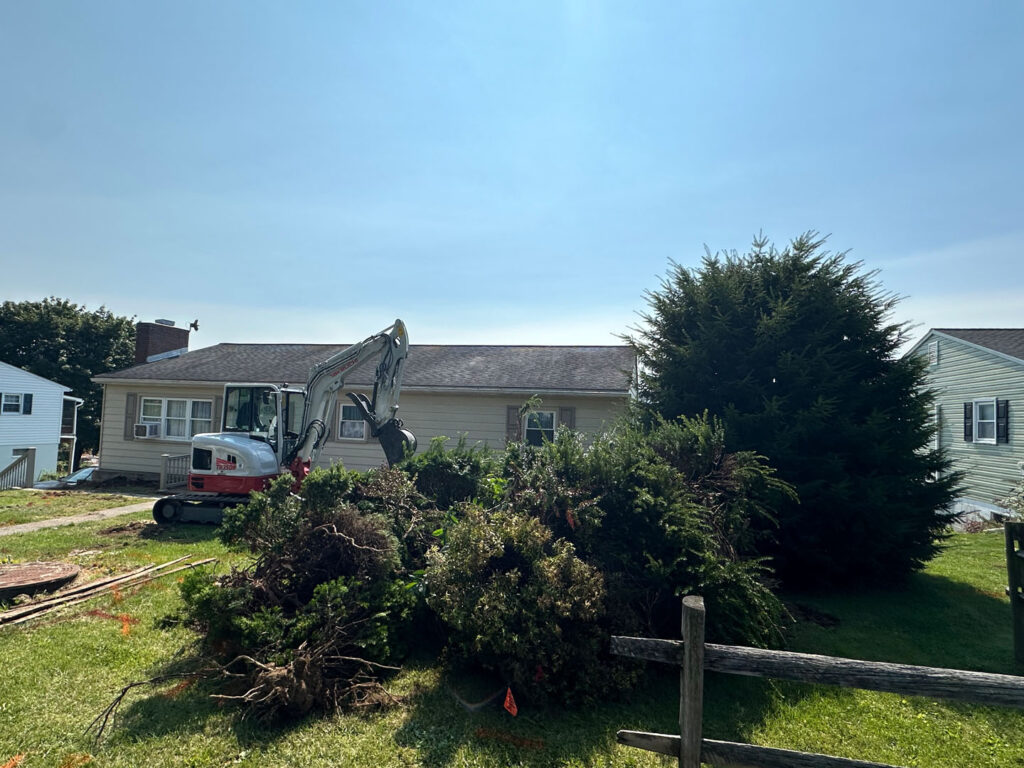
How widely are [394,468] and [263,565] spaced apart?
2075 millimetres

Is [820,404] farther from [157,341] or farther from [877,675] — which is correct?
[157,341]

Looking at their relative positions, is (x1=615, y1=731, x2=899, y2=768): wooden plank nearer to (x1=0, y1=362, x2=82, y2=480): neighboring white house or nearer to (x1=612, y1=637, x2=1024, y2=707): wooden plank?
(x1=612, y1=637, x2=1024, y2=707): wooden plank

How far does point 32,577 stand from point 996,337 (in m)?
23.0

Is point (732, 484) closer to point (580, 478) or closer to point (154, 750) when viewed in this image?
point (580, 478)

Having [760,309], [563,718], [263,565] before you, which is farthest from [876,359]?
[263,565]

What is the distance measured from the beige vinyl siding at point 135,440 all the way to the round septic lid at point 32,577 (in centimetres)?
1104

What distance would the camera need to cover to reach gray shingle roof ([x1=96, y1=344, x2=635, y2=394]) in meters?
16.5

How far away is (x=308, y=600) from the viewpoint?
5414 mm

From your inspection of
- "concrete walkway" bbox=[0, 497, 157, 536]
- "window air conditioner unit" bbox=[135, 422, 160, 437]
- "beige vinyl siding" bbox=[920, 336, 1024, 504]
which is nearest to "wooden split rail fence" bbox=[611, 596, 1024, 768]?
"concrete walkway" bbox=[0, 497, 157, 536]

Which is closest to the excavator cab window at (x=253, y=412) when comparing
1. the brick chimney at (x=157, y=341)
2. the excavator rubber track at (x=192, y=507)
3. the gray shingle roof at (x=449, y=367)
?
the excavator rubber track at (x=192, y=507)

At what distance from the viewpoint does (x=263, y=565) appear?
219 inches

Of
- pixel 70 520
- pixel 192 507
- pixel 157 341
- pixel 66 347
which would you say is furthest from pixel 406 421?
pixel 66 347

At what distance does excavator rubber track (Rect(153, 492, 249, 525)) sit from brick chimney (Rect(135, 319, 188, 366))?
1157 cm

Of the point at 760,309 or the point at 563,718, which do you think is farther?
the point at 760,309
